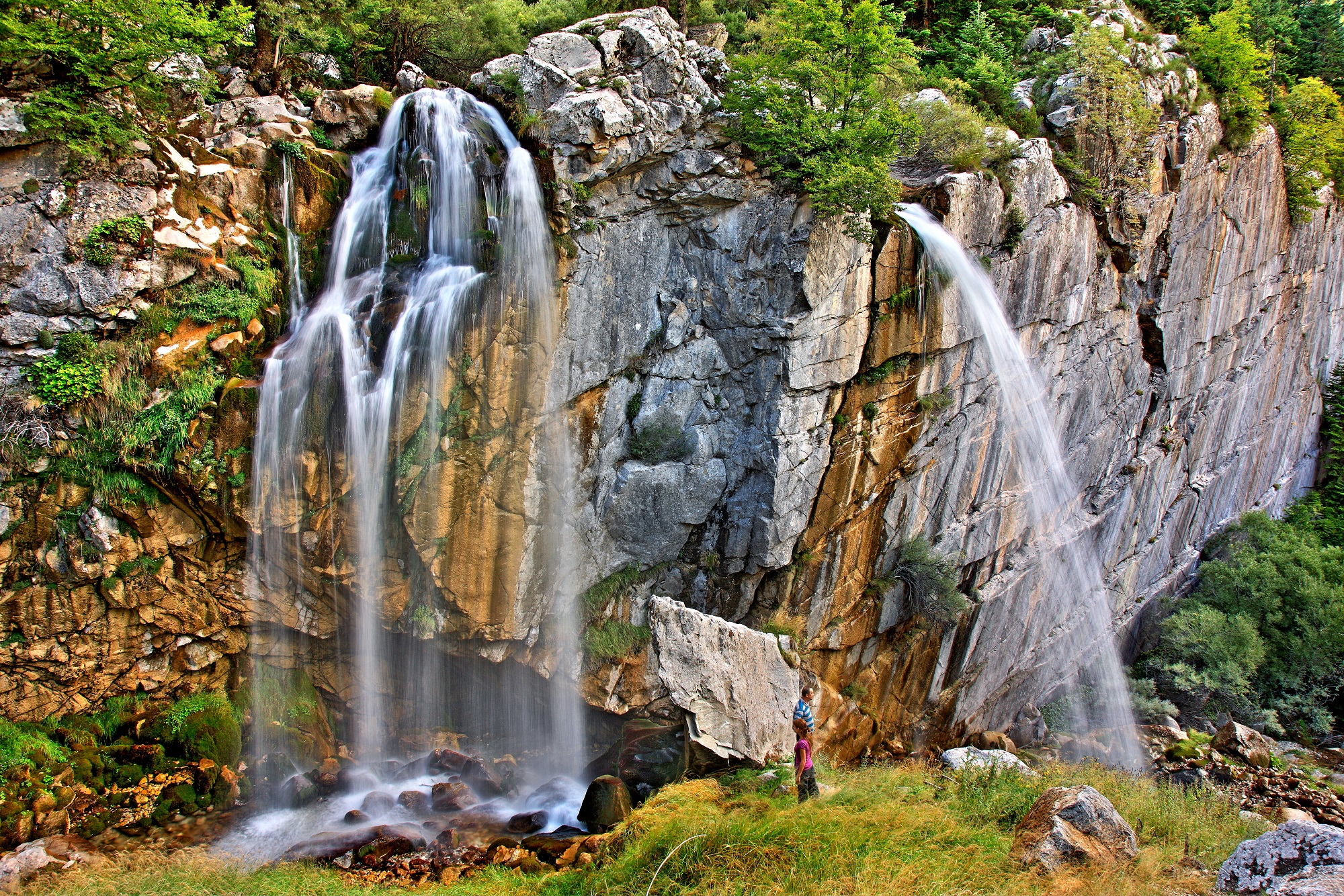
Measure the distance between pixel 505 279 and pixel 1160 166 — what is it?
15361 mm

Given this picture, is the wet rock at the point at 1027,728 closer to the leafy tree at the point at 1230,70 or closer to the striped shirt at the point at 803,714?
the striped shirt at the point at 803,714

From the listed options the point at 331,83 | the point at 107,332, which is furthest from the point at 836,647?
the point at 331,83

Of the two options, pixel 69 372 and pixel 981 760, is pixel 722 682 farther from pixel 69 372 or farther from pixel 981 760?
pixel 69 372

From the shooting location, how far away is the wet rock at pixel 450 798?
11.0 m

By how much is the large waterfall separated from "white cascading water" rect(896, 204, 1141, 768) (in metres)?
7.37

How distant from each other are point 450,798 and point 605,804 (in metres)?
2.83

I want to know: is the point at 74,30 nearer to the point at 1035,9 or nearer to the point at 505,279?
the point at 505,279

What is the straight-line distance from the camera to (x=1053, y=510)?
16.4 meters

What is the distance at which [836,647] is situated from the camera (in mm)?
13555

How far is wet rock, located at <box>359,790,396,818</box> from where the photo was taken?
1077cm

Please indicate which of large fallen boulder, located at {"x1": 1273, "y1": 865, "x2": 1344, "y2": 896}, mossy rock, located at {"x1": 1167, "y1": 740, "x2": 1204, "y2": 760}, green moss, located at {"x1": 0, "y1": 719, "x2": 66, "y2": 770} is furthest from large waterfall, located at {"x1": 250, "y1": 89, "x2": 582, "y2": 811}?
mossy rock, located at {"x1": 1167, "y1": 740, "x2": 1204, "y2": 760}

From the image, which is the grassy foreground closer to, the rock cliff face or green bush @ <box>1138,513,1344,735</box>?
the rock cliff face

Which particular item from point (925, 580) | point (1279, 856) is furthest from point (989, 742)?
point (1279, 856)

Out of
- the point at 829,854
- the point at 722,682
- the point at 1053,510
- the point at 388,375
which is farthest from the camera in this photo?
the point at 1053,510
